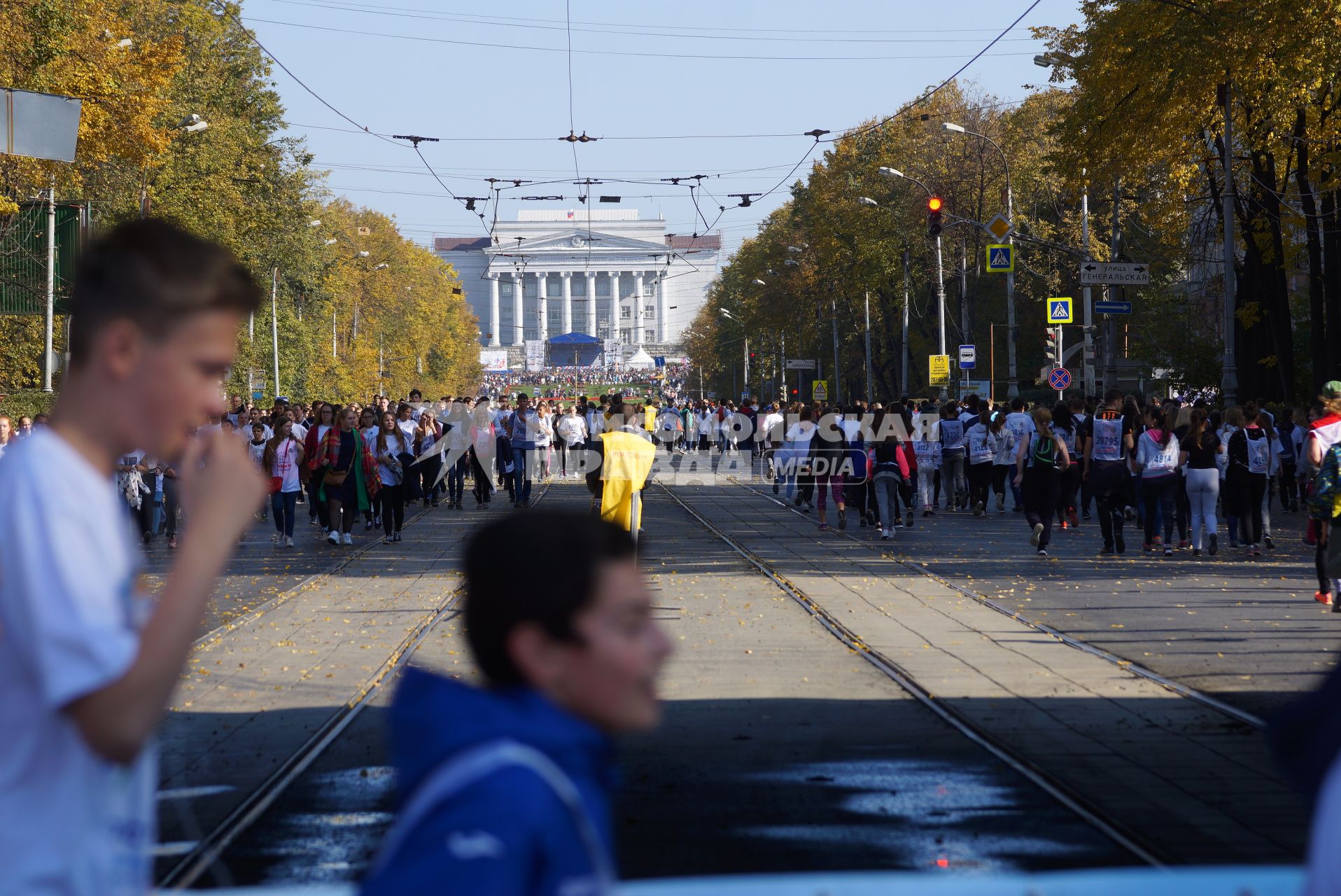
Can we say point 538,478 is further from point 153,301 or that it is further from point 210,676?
point 153,301

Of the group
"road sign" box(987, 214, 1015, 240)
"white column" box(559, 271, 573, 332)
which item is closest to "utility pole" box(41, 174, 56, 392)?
"road sign" box(987, 214, 1015, 240)

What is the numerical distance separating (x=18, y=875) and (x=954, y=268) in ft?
194

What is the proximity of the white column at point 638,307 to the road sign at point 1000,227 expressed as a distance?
127 metres

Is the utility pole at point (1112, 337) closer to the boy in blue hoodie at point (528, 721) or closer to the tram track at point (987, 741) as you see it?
the tram track at point (987, 741)

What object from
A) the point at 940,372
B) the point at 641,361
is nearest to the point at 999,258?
the point at 940,372

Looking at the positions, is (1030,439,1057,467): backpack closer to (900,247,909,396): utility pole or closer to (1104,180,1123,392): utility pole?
(1104,180,1123,392): utility pole

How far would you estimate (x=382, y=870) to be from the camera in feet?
5.15

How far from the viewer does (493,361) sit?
152 metres

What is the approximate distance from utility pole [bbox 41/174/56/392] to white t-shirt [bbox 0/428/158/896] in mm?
32822

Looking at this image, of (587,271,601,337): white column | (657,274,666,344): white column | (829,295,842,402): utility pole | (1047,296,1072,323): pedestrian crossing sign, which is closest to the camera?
(1047,296,1072,323): pedestrian crossing sign

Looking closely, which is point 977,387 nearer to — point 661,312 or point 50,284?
point 50,284

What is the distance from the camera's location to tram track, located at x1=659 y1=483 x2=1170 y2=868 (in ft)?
19.5

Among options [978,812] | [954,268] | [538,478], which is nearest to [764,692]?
[978,812]

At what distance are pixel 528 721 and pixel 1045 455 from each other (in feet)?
59.5
